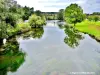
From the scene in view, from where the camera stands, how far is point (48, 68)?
26875mm

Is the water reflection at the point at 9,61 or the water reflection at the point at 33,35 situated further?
the water reflection at the point at 33,35

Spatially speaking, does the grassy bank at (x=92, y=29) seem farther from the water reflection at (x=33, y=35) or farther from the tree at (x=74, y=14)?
the water reflection at (x=33, y=35)

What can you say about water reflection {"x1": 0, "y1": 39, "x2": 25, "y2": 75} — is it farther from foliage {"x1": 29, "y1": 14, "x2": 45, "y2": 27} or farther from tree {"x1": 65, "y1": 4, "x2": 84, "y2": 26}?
tree {"x1": 65, "y1": 4, "x2": 84, "y2": 26}

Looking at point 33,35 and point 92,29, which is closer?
point 33,35

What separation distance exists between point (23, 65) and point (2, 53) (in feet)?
23.4

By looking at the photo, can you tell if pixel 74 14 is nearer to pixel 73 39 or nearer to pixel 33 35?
pixel 33 35

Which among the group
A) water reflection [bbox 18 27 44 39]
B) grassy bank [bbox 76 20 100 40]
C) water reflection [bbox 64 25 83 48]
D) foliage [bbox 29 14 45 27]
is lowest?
water reflection [bbox 18 27 44 39]

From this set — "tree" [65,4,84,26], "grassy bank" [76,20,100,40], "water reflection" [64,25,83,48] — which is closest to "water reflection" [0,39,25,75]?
"water reflection" [64,25,83,48]

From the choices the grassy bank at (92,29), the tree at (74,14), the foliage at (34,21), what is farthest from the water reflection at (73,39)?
the foliage at (34,21)

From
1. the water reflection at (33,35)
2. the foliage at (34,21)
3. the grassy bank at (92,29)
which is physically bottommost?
the water reflection at (33,35)

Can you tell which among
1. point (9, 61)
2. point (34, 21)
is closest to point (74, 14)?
point (34, 21)

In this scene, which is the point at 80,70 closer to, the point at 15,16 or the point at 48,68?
the point at 48,68

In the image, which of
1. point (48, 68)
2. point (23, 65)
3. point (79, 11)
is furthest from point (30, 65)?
point (79, 11)

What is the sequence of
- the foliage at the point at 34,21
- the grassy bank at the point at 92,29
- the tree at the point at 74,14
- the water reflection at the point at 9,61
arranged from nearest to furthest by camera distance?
the water reflection at the point at 9,61, the grassy bank at the point at 92,29, the tree at the point at 74,14, the foliage at the point at 34,21
